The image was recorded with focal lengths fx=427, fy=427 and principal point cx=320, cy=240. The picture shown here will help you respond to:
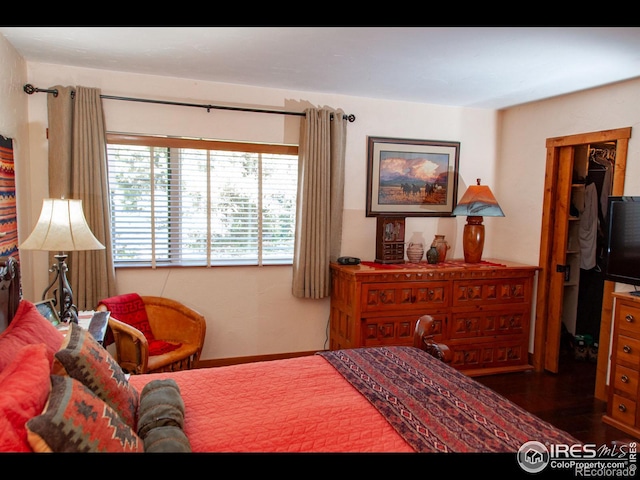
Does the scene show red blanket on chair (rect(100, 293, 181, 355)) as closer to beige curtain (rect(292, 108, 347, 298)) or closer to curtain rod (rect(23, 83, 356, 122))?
beige curtain (rect(292, 108, 347, 298))

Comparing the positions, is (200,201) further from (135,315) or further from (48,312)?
(48,312)

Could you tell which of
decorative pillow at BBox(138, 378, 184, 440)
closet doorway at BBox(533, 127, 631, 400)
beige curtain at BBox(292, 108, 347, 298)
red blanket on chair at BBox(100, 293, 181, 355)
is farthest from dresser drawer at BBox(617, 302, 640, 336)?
red blanket on chair at BBox(100, 293, 181, 355)

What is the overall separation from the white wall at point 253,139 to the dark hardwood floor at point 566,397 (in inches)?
55.1

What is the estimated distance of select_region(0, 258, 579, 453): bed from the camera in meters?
1.18

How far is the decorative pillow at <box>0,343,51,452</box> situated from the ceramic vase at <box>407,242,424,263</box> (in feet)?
10.9

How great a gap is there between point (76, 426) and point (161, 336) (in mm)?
2410

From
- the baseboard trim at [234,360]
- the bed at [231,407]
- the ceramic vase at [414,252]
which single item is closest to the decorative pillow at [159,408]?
the bed at [231,407]

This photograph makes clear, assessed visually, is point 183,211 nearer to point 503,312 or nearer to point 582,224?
point 503,312

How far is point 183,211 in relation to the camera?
147 inches

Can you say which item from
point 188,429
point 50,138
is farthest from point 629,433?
point 50,138

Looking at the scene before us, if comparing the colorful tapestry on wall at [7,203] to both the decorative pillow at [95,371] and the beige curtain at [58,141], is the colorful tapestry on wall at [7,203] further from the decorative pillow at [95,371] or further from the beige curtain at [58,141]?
the decorative pillow at [95,371]

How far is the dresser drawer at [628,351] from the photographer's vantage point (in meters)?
2.84

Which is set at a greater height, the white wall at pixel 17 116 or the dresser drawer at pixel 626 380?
the white wall at pixel 17 116
